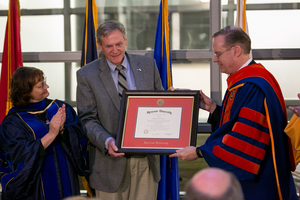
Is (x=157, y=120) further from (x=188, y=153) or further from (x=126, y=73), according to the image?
(x=126, y=73)

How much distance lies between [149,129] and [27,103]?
1.05m

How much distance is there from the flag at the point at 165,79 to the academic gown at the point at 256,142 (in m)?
1.15

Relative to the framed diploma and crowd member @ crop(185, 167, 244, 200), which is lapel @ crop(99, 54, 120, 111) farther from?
crowd member @ crop(185, 167, 244, 200)

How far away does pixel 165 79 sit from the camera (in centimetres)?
358

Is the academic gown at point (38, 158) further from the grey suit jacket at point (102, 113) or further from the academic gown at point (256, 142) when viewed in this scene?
the academic gown at point (256, 142)

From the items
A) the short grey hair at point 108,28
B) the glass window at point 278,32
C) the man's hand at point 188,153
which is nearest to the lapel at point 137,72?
the short grey hair at point 108,28

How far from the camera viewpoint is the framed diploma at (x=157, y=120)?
254 centimetres

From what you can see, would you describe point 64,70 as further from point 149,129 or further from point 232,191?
point 232,191

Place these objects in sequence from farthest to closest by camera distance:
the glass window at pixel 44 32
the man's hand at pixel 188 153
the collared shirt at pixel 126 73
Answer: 1. the glass window at pixel 44 32
2. the collared shirt at pixel 126 73
3. the man's hand at pixel 188 153

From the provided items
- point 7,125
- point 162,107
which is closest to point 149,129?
point 162,107

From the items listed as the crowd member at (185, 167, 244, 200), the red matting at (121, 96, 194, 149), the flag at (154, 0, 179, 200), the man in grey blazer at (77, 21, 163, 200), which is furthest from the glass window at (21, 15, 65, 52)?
the crowd member at (185, 167, 244, 200)

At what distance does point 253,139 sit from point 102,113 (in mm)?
1151

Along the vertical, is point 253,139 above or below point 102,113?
below

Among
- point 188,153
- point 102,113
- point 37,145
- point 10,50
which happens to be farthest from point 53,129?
point 10,50
